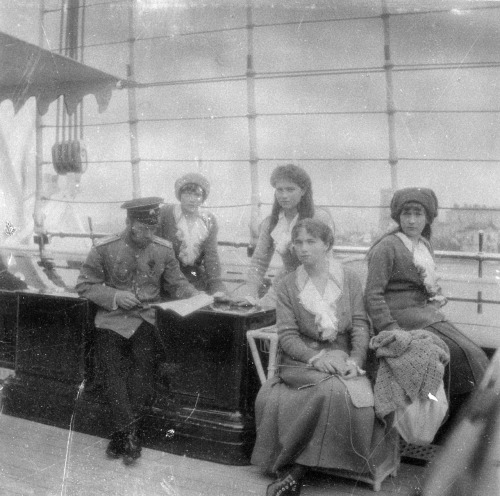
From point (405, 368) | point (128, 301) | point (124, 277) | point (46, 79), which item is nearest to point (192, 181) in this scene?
point (124, 277)

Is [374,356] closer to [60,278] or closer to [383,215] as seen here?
[383,215]

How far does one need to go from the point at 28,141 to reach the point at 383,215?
3.90 metres

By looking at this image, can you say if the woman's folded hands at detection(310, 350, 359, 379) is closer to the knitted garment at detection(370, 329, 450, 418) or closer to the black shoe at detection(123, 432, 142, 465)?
the knitted garment at detection(370, 329, 450, 418)

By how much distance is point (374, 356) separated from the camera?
2.55 m

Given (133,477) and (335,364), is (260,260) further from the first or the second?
(133,477)

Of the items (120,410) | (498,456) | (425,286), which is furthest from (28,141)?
(498,456)

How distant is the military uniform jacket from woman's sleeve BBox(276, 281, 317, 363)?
0.58m

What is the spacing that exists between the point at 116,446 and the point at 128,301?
644mm

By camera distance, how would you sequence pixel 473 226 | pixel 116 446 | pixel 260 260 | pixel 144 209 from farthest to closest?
1. pixel 473 226
2. pixel 260 260
3. pixel 144 209
4. pixel 116 446

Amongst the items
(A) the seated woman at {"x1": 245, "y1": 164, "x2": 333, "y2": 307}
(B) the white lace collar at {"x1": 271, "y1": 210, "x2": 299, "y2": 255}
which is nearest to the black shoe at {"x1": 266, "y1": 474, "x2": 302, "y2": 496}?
(A) the seated woman at {"x1": 245, "y1": 164, "x2": 333, "y2": 307}

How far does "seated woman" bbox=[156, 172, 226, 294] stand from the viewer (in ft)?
11.0

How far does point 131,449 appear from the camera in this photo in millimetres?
2674

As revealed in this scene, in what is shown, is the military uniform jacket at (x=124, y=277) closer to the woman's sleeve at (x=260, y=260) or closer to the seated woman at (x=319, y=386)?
the woman's sleeve at (x=260, y=260)

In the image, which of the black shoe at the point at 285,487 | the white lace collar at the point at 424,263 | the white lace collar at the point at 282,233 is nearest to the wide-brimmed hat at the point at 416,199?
the white lace collar at the point at 424,263
